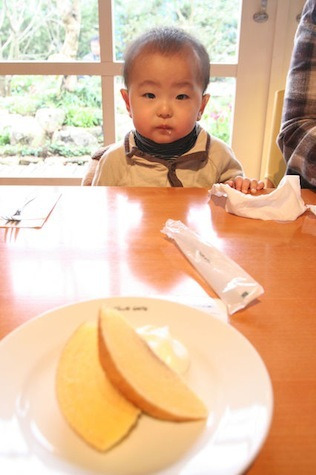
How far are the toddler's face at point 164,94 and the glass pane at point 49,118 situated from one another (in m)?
1.01

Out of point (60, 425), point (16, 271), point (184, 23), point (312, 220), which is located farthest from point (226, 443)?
point (184, 23)

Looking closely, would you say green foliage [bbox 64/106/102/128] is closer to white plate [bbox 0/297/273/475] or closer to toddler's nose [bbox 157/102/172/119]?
toddler's nose [bbox 157/102/172/119]

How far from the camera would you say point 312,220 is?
771 millimetres

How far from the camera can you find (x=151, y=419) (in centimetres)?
30

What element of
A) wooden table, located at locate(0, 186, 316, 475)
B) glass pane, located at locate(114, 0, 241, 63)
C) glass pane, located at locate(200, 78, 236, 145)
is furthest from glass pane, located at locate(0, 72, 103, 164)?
wooden table, located at locate(0, 186, 316, 475)

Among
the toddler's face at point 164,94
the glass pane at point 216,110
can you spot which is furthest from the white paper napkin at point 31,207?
the glass pane at point 216,110

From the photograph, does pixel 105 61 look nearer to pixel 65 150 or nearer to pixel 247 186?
pixel 65 150

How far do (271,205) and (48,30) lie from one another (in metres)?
1.70

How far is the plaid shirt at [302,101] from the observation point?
38.7 inches

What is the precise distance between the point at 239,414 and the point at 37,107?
2.13m

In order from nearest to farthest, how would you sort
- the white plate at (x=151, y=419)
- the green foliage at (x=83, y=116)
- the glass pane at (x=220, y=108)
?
the white plate at (x=151, y=419) < the glass pane at (x=220, y=108) < the green foliage at (x=83, y=116)

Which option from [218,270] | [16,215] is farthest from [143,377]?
[16,215]

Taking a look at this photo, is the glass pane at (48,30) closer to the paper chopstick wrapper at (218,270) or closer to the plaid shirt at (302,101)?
the plaid shirt at (302,101)

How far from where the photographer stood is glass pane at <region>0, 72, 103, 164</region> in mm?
2002
